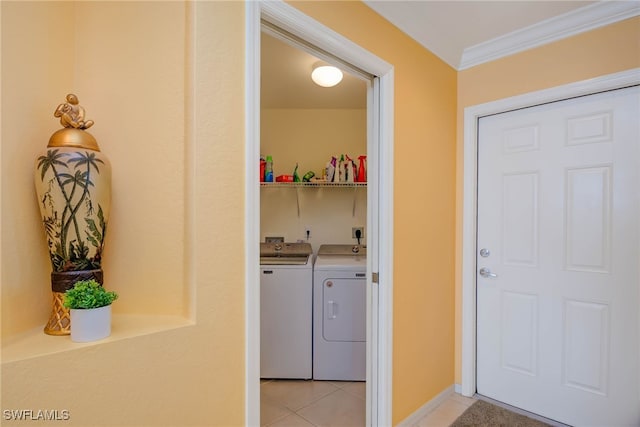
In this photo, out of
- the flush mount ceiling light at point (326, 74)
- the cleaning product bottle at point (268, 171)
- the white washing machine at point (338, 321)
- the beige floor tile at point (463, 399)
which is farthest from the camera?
the cleaning product bottle at point (268, 171)

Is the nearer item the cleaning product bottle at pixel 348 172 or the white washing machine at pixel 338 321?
the white washing machine at pixel 338 321

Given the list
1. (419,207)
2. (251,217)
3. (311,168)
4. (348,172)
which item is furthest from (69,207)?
(311,168)

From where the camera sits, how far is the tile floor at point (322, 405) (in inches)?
80.9

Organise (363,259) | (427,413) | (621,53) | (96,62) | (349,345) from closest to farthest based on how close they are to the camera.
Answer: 1. (96,62)
2. (621,53)
3. (427,413)
4. (349,345)
5. (363,259)

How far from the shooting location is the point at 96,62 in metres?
1.10

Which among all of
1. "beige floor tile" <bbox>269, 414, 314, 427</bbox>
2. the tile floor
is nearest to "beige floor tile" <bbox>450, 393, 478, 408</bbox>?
the tile floor

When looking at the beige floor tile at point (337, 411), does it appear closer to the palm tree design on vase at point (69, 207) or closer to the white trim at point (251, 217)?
the white trim at point (251, 217)

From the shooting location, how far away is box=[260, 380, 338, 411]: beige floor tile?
2279 millimetres

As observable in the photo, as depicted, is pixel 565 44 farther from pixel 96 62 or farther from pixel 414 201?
pixel 96 62

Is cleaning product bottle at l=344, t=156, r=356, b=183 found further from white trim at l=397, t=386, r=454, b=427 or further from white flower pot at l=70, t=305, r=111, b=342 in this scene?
white flower pot at l=70, t=305, r=111, b=342

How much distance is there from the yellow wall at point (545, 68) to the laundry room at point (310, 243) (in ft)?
2.76

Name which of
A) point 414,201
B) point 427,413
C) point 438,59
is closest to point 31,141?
point 414,201

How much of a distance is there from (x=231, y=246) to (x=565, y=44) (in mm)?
2269

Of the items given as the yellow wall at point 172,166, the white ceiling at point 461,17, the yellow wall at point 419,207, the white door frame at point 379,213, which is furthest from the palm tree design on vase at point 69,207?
the white ceiling at point 461,17
